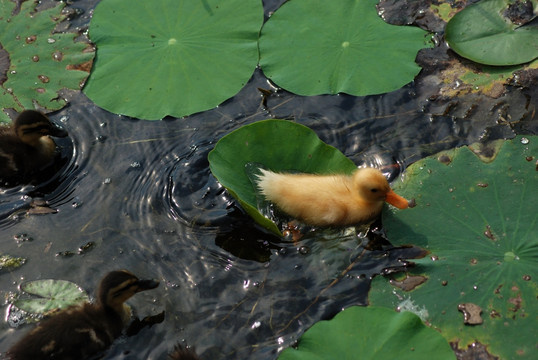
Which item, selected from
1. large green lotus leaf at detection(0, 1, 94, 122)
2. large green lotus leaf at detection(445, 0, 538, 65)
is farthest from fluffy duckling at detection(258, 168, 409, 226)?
large green lotus leaf at detection(0, 1, 94, 122)

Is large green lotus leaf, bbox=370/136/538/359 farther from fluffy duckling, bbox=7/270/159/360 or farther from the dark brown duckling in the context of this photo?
fluffy duckling, bbox=7/270/159/360

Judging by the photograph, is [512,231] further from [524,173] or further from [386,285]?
[386,285]

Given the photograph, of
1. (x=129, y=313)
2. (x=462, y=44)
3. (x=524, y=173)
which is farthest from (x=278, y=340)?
(x=462, y=44)

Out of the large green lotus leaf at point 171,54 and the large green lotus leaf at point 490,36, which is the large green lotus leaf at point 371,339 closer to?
the large green lotus leaf at point 171,54

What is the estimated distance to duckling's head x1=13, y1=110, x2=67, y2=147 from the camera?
517cm

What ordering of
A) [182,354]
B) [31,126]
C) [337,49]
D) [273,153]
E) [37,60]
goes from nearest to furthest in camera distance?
[182,354] < [273,153] < [31,126] < [337,49] < [37,60]

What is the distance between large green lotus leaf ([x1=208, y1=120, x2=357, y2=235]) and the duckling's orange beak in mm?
362

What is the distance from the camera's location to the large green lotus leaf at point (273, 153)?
469cm

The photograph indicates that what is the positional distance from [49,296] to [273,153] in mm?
1720

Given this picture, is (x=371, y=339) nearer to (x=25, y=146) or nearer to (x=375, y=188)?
(x=375, y=188)

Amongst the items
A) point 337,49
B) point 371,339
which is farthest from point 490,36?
point 371,339

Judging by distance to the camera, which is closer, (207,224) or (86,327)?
(86,327)

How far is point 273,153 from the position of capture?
15.6 ft

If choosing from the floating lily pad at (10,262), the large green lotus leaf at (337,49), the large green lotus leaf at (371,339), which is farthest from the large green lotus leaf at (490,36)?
the floating lily pad at (10,262)
